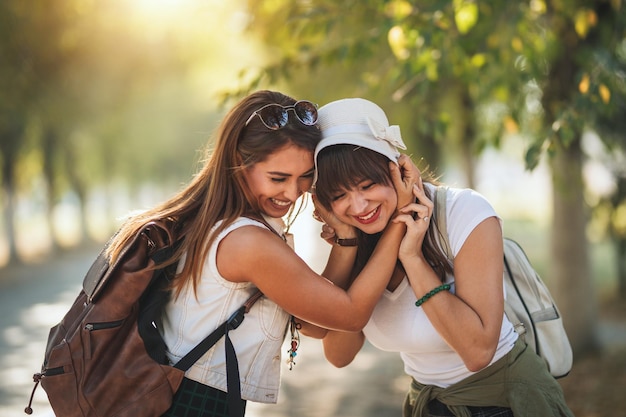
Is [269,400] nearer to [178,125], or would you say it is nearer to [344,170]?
[344,170]

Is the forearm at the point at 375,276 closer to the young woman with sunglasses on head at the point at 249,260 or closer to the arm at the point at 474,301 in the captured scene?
the young woman with sunglasses on head at the point at 249,260

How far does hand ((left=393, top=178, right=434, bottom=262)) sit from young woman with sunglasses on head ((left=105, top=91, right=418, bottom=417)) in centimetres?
4

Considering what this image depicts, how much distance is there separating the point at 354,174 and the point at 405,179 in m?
0.21

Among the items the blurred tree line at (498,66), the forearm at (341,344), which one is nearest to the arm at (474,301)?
the forearm at (341,344)

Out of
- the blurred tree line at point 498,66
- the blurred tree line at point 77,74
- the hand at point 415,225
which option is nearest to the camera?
the hand at point 415,225

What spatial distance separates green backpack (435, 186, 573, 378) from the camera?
2832 millimetres

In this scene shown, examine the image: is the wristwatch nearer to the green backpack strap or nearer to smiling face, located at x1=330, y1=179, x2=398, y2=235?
smiling face, located at x1=330, y1=179, x2=398, y2=235

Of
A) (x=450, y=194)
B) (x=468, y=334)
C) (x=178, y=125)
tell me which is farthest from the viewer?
(x=178, y=125)

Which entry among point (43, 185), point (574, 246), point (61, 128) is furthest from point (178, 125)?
point (574, 246)

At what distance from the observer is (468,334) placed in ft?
8.37

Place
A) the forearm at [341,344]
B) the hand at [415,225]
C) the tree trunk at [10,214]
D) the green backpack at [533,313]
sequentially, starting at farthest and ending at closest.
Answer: the tree trunk at [10,214] < the forearm at [341,344] < the green backpack at [533,313] < the hand at [415,225]

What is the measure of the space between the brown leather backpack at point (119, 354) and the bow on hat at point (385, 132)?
839 millimetres

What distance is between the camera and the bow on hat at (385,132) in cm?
270

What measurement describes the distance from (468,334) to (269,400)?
0.76m
